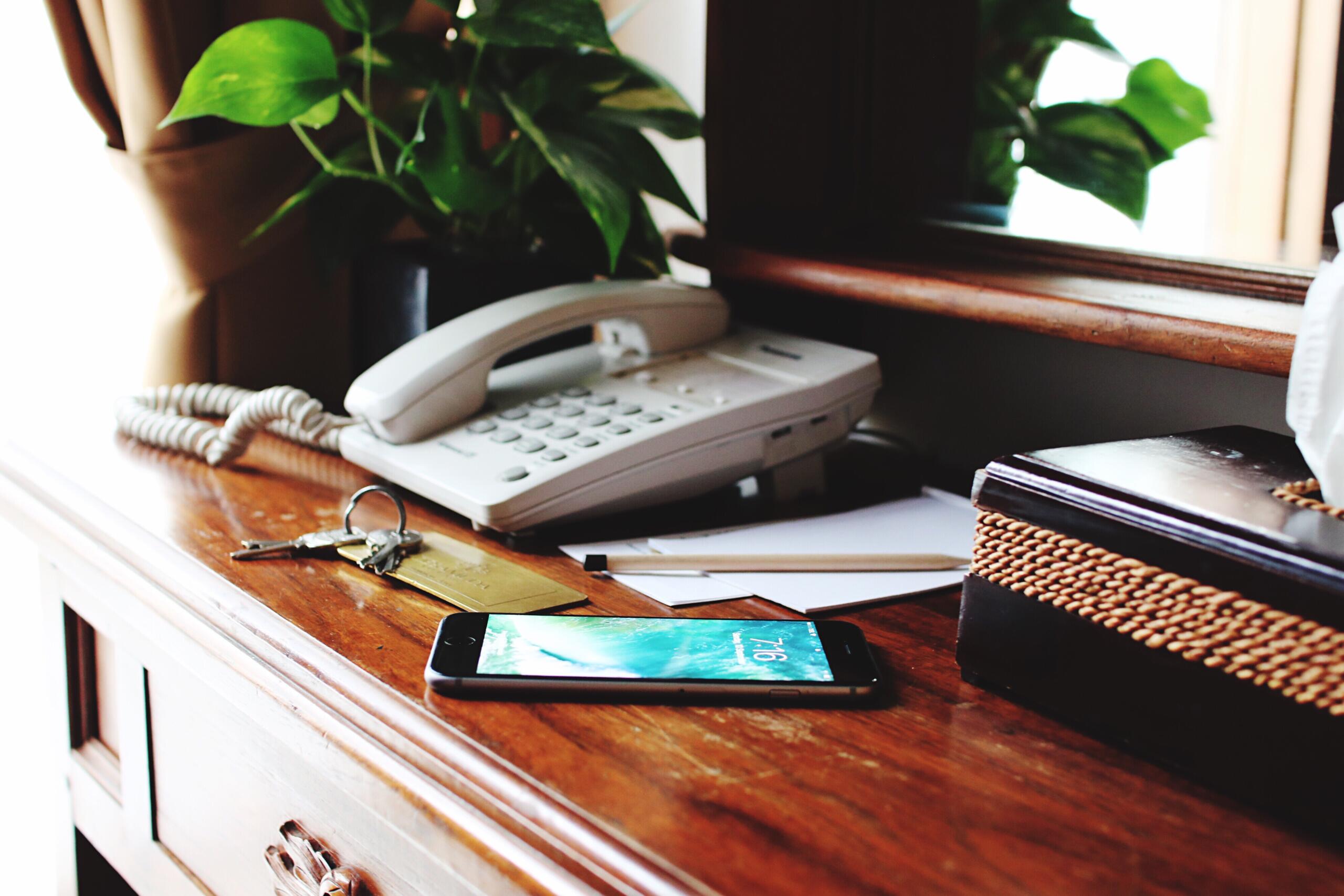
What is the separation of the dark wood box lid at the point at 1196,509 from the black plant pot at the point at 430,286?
1.69 feet

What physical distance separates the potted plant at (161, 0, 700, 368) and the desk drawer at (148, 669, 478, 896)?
362 millimetres

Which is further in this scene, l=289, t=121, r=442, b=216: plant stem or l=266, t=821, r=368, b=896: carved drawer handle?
l=289, t=121, r=442, b=216: plant stem

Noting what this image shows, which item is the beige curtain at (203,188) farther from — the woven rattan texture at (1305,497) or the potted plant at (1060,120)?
the woven rattan texture at (1305,497)

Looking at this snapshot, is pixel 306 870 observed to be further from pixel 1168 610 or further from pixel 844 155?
pixel 844 155

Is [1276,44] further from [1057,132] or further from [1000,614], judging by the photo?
[1000,614]

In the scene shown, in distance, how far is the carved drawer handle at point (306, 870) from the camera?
0.50 meters

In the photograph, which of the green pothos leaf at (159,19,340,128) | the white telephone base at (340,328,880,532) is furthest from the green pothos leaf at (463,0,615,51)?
the white telephone base at (340,328,880,532)

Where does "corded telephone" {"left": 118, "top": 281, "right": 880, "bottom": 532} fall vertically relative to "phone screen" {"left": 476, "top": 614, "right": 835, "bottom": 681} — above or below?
above

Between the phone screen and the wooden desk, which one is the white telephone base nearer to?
the wooden desk

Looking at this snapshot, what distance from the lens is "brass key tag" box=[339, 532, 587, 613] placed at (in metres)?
0.56

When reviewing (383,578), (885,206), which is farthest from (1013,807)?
(885,206)

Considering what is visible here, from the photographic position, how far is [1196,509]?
41cm

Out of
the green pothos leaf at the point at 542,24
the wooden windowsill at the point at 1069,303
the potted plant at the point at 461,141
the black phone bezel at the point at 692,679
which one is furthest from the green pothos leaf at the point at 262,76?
the black phone bezel at the point at 692,679

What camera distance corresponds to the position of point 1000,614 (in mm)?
462
